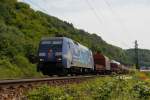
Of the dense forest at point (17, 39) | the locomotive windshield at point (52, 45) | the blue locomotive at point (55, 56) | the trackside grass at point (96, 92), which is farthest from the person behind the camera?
the dense forest at point (17, 39)

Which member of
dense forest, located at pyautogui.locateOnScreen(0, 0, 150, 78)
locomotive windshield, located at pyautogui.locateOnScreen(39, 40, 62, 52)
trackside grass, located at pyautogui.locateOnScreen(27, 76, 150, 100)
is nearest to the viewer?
trackside grass, located at pyautogui.locateOnScreen(27, 76, 150, 100)

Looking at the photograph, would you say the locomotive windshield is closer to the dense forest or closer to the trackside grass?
the dense forest

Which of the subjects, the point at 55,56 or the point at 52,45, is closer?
the point at 55,56

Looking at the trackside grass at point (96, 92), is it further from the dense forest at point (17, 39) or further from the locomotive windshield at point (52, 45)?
the dense forest at point (17, 39)

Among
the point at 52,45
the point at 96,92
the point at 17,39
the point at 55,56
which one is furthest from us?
the point at 17,39

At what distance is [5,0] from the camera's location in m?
75.9

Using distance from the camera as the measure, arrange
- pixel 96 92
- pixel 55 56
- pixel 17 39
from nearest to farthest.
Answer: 1. pixel 96 92
2. pixel 55 56
3. pixel 17 39

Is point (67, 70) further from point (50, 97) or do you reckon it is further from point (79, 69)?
point (50, 97)

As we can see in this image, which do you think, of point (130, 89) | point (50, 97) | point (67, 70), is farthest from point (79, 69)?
point (50, 97)

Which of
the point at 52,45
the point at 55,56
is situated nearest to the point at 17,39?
the point at 52,45

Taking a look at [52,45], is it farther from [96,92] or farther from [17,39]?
[96,92]

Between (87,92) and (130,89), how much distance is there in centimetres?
201

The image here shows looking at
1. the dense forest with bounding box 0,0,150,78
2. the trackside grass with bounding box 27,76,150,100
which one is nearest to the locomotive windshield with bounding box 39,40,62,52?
the dense forest with bounding box 0,0,150,78

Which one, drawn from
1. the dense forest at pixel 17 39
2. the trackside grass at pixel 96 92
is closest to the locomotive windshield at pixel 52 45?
the dense forest at pixel 17 39
